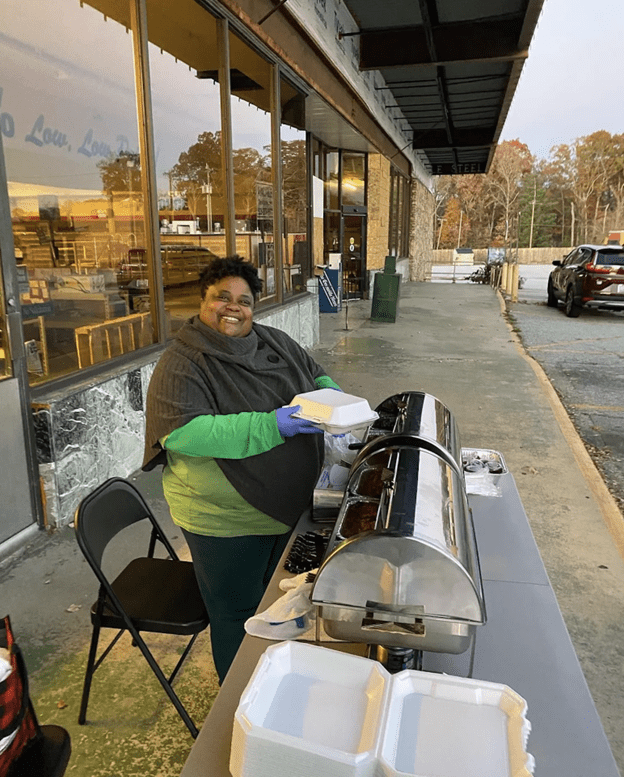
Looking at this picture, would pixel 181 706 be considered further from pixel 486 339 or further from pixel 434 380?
pixel 486 339

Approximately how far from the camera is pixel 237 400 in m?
2.25

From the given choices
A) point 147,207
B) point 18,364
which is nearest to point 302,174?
point 147,207

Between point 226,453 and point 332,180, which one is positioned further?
point 332,180

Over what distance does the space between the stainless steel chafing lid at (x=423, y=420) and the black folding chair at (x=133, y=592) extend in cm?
103

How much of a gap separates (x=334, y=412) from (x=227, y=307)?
68 centimetres

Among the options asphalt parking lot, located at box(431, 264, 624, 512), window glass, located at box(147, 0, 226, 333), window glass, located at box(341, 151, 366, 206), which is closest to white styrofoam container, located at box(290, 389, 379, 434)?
window glass, located at box(147, 0, 226, 333)

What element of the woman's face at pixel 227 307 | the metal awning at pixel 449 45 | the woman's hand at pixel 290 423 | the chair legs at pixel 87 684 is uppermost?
the metal awning at pixel 449 45

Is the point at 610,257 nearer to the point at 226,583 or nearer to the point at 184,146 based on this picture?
the point at 184,146

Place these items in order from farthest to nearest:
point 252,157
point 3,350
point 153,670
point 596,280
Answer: point 596,280 < point 252,157 < point 3,350 < point 153,670

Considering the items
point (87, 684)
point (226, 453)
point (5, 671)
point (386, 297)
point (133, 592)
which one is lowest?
point (87, 684)

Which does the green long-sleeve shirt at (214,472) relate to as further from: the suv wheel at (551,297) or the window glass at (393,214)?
the window glass at (393,214)

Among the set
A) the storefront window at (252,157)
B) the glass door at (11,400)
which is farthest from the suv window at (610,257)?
the glass door at (11,400)

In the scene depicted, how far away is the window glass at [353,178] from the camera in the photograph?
52.7 feet

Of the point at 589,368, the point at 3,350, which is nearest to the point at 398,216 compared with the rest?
the point at 589,368
